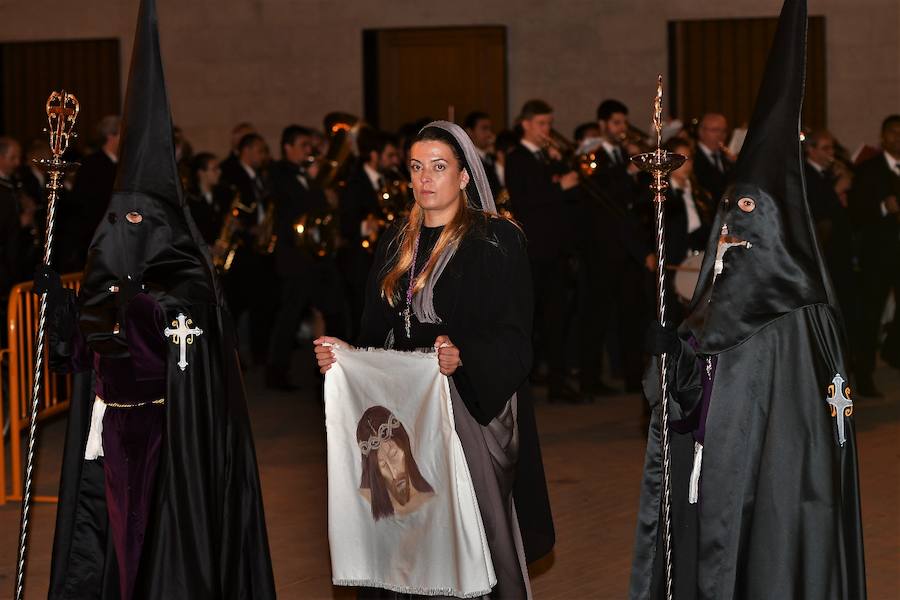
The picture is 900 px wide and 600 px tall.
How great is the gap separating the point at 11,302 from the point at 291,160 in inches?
146

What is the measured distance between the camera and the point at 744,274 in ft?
16.0

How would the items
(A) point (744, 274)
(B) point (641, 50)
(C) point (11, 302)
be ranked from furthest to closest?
(B) point (641, 50) → (C) point (11, 302) → (A) point (744, 274)

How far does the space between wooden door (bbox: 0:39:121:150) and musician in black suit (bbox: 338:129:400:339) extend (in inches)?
313

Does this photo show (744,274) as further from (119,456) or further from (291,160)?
(291,160)

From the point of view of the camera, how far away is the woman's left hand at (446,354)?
4.91m

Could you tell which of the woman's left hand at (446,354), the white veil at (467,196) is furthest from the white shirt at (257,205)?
the woman's left hand at (446,354)

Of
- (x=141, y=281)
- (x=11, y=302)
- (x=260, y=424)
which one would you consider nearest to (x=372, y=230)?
(x=260, y=424)

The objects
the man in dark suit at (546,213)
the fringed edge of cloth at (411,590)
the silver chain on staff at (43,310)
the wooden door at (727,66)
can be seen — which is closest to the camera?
the fringed edge of cloth at (411,590)

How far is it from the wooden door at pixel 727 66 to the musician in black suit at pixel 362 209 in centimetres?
663

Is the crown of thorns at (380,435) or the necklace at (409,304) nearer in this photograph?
the crown of thorns at (380,435)

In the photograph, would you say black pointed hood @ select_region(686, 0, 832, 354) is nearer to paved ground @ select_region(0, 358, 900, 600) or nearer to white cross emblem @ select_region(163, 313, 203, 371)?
white cross emblem @ select_region(163, 313, 203, 371)

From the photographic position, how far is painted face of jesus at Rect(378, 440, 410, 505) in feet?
16.6

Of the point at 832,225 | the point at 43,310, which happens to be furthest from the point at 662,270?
the point at 832,225

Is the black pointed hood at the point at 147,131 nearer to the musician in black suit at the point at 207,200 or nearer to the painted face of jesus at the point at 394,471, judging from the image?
the painted face of jesus at the point at 394,471
